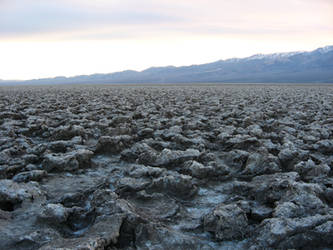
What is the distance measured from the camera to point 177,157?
123 inches

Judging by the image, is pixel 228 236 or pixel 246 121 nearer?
pixel 228 236

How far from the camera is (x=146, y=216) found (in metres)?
1.96

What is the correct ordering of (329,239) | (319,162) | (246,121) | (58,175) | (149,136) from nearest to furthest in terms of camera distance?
(329,239) → (58,175) → (319,162) → (149,136) → (246,121)

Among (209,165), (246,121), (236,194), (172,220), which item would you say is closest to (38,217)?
(172,220)

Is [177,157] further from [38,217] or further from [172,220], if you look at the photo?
[38,217]

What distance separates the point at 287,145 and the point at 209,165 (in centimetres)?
115

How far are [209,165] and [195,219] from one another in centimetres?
95

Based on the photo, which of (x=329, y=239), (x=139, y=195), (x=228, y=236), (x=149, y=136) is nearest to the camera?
(x=329, y=239)

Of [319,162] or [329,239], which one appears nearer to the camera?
[329,239]

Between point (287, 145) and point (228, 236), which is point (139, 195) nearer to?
point (228, 236)

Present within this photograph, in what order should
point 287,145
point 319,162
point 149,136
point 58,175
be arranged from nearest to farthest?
point 58,175 < point 319,162 < point 287,145 < point 149,136

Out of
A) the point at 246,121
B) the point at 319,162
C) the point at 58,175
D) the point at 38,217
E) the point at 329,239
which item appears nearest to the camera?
the point at 329,239

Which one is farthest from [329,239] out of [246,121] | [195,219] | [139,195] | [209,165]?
[246,121]

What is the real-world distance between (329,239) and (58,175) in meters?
2.05
